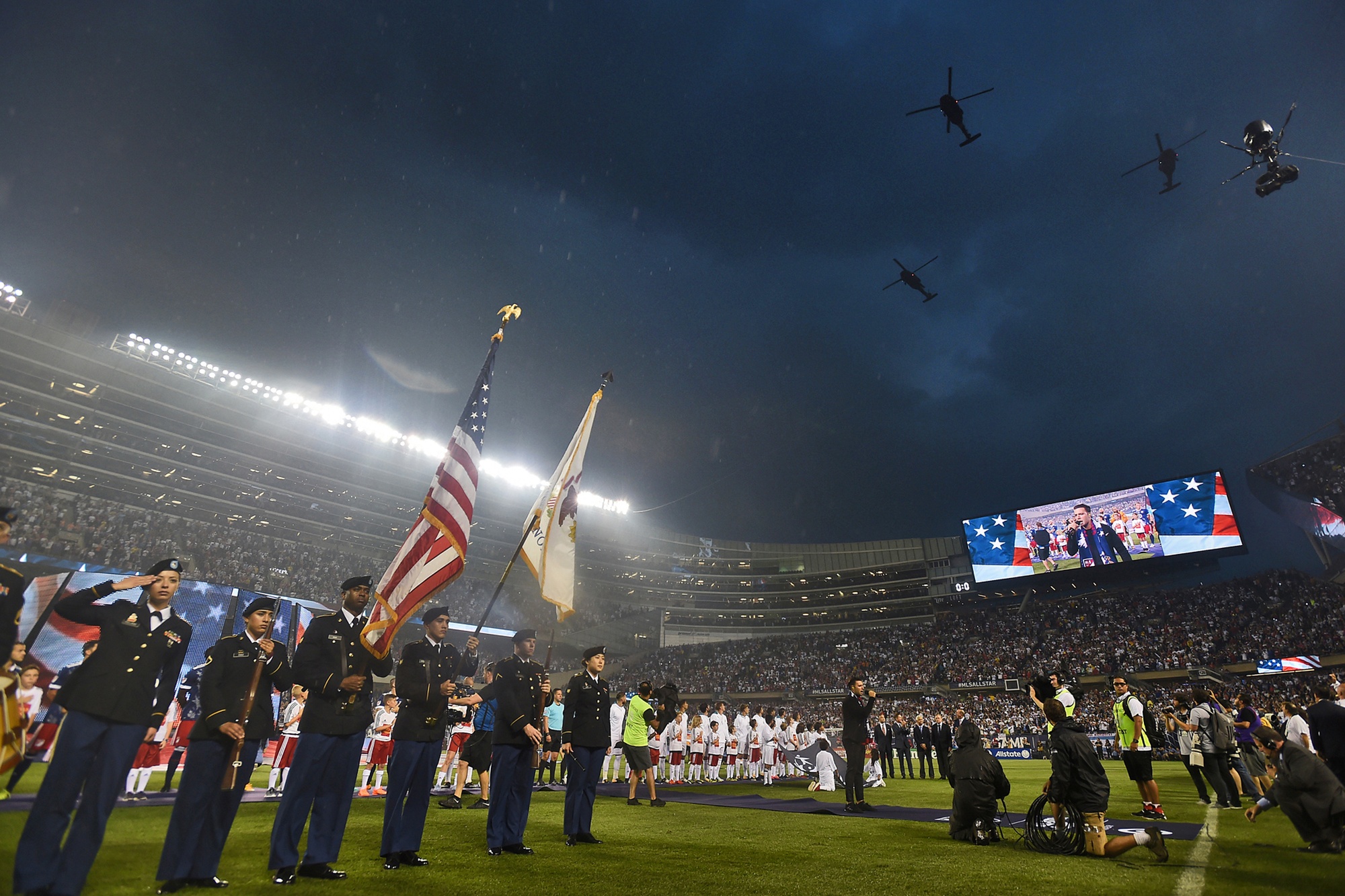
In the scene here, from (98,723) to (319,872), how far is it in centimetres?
196

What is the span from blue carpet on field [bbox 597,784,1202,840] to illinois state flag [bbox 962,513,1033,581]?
128 feet

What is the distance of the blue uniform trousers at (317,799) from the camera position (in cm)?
466

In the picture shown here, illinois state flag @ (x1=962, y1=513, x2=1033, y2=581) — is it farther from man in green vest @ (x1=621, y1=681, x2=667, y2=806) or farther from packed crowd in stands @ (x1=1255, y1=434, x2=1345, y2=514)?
man in green vest @ (x1=621, y1=681, x2=667, y2=806)

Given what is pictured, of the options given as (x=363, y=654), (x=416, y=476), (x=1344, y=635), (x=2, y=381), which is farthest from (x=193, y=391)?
(x=1344, y=635)

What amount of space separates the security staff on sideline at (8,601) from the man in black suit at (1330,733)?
11.9m

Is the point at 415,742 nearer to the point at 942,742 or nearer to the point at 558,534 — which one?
the point at 558,534

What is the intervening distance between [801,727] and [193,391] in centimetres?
4367

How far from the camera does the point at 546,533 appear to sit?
8336 mm

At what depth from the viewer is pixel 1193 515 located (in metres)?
39.2

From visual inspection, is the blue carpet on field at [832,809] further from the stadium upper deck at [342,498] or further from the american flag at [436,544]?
the stadium upper deck at [342,498]

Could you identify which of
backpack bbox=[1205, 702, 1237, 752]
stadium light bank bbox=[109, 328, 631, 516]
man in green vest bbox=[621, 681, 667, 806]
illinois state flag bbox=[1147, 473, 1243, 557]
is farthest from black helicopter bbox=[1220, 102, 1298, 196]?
stadium light bank bbox=[109, 328, 631, 516]

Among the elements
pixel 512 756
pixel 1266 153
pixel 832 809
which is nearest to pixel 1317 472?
pixel 1266 153

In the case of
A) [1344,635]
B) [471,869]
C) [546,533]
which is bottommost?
[471,869]

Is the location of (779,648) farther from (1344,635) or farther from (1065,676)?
(1065,676)
